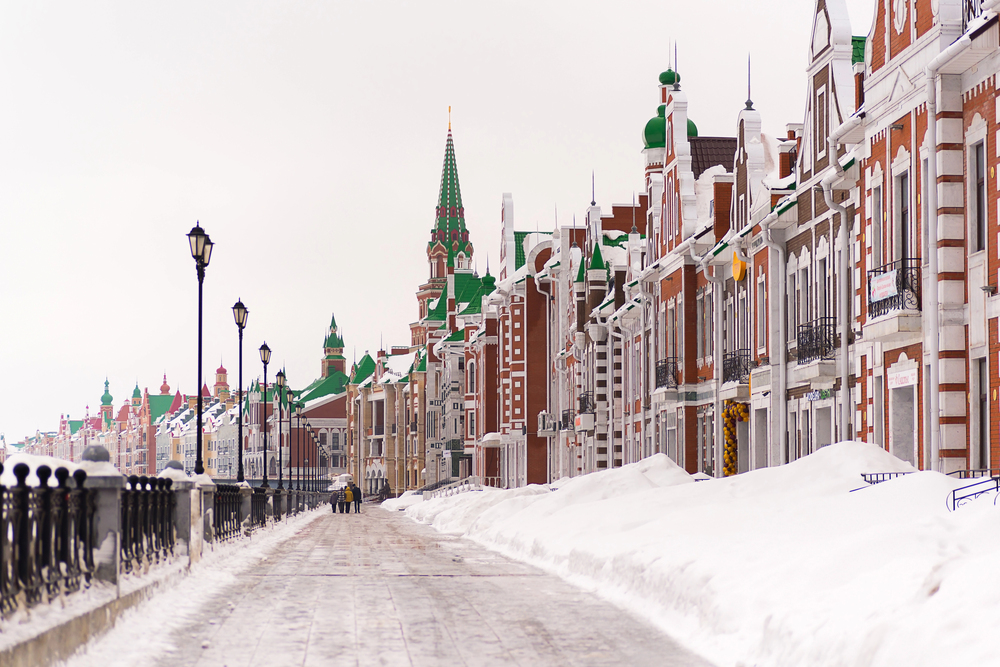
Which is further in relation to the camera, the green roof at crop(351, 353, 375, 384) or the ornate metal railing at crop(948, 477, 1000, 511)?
the green roof at crop(351, 353, 375, 384)

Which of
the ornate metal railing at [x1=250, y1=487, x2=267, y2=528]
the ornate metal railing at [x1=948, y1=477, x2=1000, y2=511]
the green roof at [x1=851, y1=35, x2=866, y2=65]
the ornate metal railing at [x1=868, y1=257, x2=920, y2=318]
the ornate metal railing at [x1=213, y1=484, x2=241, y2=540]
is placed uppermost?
the green roof at [x1=851, y1=35, x2=866, y2=65]

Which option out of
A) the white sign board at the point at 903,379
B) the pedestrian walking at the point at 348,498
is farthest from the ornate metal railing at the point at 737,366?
the pedestrian walking at the point at 348,498

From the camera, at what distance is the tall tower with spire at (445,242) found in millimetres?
175500

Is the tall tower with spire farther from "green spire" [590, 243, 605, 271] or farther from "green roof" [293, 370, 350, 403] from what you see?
"green spire" [590, 243, 605, 271]

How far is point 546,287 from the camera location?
67.1 meters

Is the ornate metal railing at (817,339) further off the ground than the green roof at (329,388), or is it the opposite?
the ornate metal railing at (817,339)

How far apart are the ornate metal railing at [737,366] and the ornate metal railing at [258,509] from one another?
43.1ft

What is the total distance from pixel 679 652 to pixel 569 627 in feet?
5.96

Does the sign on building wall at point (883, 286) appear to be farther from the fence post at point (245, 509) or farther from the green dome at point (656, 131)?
the green dome at point (656, 131)

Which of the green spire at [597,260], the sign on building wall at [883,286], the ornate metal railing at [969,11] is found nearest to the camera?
the ornate metal railing at [969,11]

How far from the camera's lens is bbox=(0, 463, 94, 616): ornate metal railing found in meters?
8.80

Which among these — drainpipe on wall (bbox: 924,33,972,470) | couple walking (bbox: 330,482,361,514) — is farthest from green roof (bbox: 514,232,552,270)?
drainpipe on wall (bbox: 924,33,972,470)

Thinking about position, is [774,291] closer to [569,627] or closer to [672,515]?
[672,515]

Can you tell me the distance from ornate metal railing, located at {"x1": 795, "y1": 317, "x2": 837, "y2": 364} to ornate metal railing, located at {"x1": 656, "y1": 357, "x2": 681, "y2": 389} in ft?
34.6
